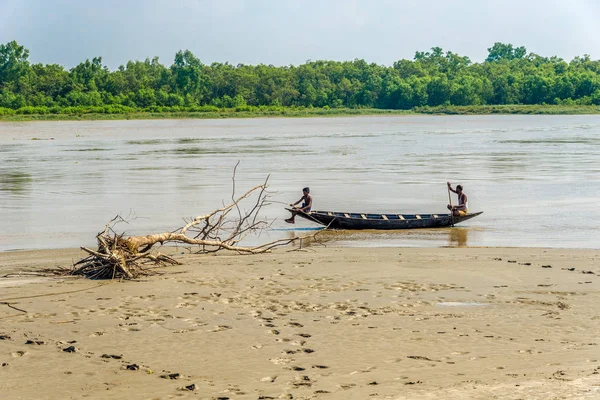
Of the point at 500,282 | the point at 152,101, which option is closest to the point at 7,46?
the point at 152,101

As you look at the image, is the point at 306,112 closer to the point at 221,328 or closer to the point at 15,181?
the point at 15,181

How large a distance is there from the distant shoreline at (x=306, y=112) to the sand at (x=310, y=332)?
102 meters

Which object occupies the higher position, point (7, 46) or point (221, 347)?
point (7, 46)

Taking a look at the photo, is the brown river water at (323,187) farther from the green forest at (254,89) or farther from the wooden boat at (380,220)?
the green forest at (254,89)

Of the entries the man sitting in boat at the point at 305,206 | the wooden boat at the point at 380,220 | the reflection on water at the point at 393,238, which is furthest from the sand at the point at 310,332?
the man sitting in boat at the point at 305,206

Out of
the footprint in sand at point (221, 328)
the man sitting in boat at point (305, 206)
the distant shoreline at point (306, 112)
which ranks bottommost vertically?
the footprint in sand at point (221, 328)

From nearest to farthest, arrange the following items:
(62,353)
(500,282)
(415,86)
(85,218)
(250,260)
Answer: (62,353)
(500,282)
(250,260)
(85,218)
(415,86)

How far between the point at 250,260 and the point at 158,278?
2308 mm

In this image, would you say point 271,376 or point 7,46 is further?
point 7,46

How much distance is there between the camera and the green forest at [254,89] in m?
129

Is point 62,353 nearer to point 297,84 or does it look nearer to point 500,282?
point 500,282

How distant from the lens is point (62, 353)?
9.16m

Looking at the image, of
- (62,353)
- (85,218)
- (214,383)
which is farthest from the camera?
(85,218)

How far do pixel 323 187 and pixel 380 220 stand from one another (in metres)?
10.2
